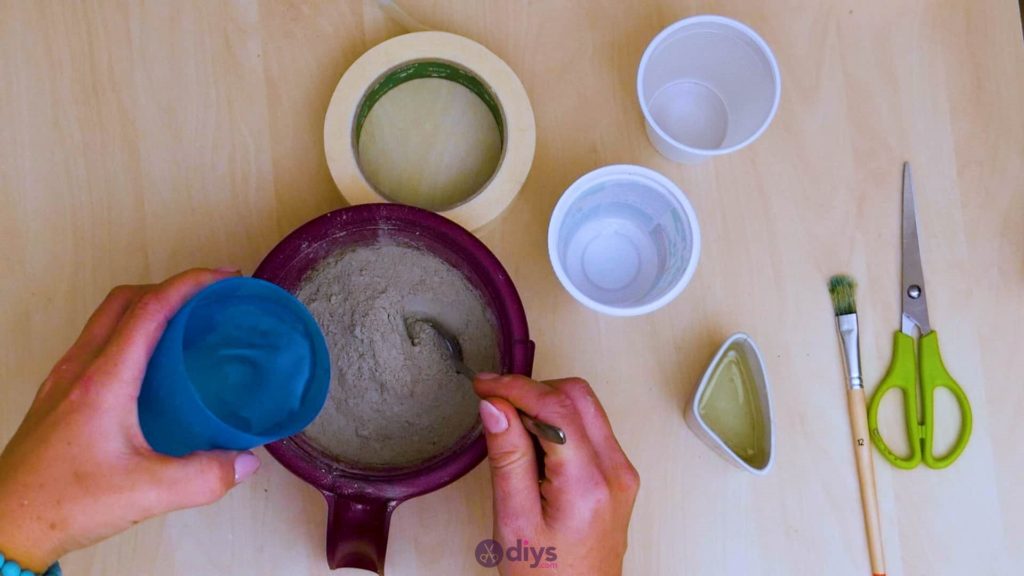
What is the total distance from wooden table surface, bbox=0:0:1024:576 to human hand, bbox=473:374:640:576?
136 mm

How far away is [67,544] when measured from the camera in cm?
47

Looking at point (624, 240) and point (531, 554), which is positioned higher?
point (624, 240)

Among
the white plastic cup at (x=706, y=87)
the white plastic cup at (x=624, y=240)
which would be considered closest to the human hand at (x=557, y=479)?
the white plastic cup at (x=624, y=240)

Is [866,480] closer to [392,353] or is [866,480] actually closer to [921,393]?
[921,393]

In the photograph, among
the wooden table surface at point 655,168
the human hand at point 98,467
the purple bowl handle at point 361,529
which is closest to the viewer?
the human hand at point 98,467

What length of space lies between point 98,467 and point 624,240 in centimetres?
45

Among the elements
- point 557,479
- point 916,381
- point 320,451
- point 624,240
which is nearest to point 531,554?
point 557,479

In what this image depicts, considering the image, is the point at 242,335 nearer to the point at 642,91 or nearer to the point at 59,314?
the point at 59,314

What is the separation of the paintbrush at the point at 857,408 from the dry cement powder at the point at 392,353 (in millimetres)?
323

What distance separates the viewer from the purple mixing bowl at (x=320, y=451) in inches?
21.8

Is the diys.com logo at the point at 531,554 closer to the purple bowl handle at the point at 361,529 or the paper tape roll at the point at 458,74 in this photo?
the purple bowl handle at the point at 361,529

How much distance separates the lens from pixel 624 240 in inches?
27.4

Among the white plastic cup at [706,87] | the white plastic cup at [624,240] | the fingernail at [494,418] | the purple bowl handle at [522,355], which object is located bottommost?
the fingernail at [494,418]

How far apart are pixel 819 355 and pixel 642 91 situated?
29 cm
